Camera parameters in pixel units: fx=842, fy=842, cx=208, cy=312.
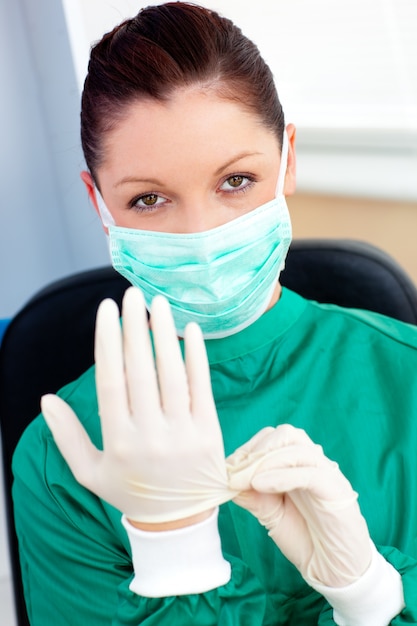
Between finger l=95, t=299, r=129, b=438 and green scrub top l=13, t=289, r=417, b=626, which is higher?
finger l=95, t=299, r=129, b=438

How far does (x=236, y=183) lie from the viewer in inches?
43.2

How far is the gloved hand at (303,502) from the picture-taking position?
883 mm

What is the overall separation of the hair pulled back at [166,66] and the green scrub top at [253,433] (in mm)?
305

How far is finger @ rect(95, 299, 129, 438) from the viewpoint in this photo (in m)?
0.83

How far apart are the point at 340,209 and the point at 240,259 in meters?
0.83

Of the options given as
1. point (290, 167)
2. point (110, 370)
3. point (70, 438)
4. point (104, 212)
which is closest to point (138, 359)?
point (110, 370)

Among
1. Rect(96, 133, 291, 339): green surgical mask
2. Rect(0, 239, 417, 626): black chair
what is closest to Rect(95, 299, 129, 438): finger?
Rect(96, 133, 291, 339): green surgical mask

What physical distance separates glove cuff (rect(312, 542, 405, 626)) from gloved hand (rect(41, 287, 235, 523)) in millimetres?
211

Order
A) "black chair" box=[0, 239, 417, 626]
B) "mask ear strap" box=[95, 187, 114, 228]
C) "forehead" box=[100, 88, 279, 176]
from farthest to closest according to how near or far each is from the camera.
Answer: "black chair" box=[0, 239, 417, 626], "mask ear strap" box=[95, 187, 114, 228], "forehead" box=[100, 88, 279, 176]

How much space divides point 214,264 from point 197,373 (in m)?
0.25

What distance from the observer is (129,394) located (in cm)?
85

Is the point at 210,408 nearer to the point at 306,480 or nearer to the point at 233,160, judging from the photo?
the point at 306,480

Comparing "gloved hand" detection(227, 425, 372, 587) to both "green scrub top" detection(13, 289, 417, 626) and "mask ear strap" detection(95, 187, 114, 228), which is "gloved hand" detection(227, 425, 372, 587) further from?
"mask ear strap" detection(95, 187, 114, 228)

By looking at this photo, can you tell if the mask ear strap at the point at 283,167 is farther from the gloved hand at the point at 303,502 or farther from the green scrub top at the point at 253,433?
the gloved hand at the point at 303,502
